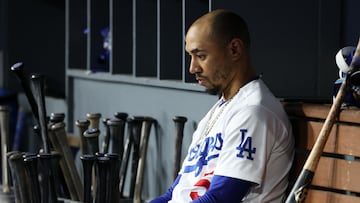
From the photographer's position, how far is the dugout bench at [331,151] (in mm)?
2252

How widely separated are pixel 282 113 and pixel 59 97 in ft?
9.41

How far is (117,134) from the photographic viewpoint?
3648 mm

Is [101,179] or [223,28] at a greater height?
[223,28]

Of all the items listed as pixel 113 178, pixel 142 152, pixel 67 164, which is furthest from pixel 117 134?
pixel 113 178

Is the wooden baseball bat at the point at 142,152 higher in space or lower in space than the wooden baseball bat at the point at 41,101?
lower

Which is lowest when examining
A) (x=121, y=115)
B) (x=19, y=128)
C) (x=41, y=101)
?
(x=19, y=128)

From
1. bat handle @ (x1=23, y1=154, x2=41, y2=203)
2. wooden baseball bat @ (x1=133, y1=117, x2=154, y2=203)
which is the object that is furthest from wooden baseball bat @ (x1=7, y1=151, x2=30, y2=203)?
wooden baseball bat @ (x1=133, y1=117, x2=154, y2=203)

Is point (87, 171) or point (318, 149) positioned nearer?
point (318, 149)

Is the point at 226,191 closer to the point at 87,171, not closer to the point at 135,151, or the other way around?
the point at 87,171

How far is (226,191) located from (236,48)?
46 centimetres

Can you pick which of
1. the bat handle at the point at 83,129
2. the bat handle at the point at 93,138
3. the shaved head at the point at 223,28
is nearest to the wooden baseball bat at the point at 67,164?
the bat handle at the point at 83,129

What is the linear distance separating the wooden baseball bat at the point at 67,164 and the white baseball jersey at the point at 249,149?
1268 millimetres

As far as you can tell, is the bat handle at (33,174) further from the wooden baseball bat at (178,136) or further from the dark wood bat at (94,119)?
the dark wood bat at (94,119)

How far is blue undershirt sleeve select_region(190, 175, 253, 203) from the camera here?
7.37ft
